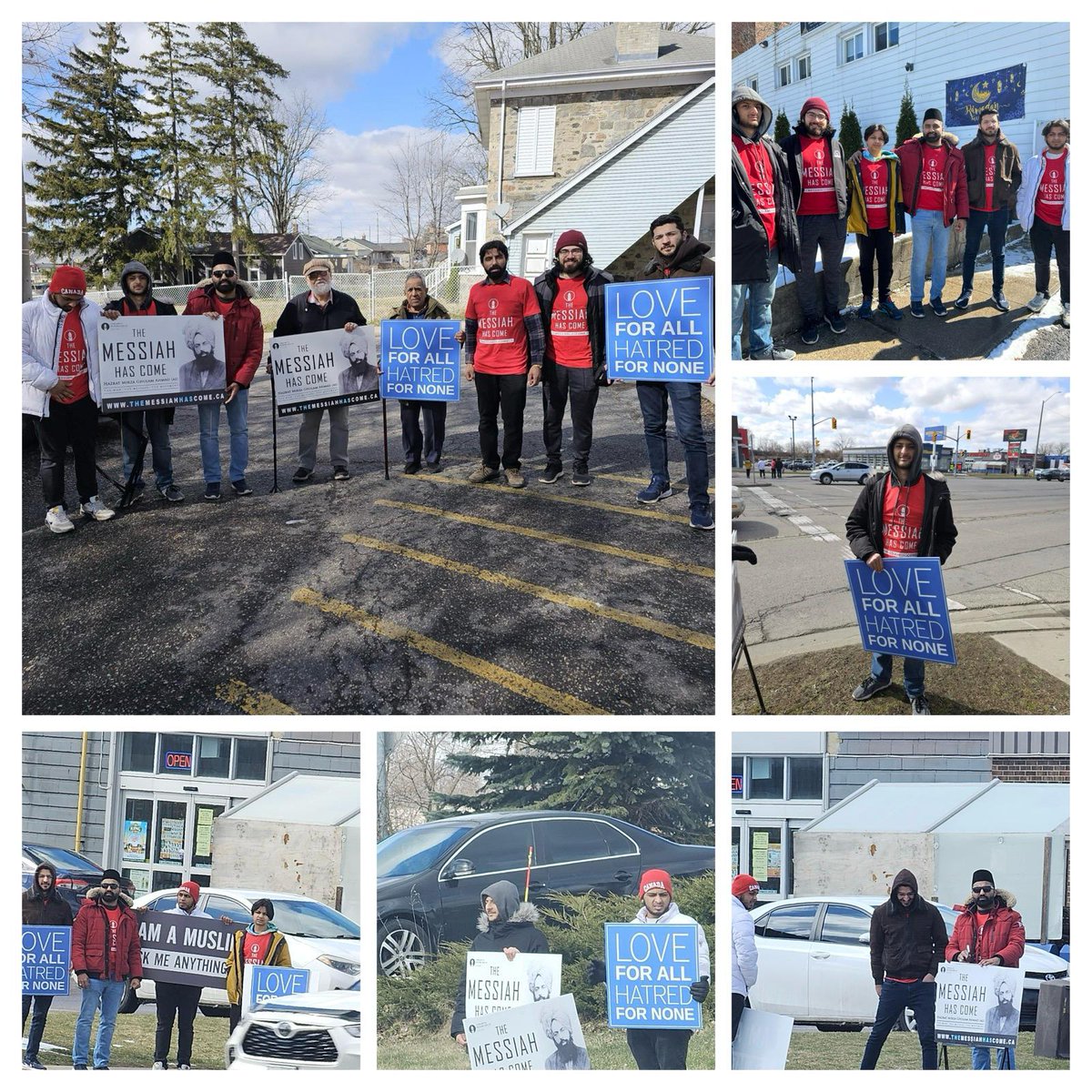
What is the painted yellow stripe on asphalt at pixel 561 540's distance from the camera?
4.84 meters

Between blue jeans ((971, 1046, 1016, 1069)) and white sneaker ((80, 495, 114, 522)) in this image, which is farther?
white sneaker ((80, 495, 114, 522))

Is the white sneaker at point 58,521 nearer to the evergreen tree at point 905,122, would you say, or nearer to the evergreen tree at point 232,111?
the evergreen tree at point 232,111

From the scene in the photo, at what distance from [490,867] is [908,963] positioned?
198 centimetres

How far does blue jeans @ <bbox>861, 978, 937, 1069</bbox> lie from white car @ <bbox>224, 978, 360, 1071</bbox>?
2.38 meters

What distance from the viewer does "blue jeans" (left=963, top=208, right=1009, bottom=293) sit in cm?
398

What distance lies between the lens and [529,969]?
159 inches

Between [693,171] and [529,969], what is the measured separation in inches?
360

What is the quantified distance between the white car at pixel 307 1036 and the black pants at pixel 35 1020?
921 mm

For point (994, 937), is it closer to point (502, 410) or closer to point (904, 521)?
point (904, 521)

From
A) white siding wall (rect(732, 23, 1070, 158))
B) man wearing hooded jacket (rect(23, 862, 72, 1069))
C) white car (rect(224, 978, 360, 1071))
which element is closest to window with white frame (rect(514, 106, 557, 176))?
white siding wall (rect(732, 23, 1070, 158))

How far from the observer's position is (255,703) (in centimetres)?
392

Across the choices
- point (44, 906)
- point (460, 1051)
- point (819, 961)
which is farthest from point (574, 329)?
point (44, 906)

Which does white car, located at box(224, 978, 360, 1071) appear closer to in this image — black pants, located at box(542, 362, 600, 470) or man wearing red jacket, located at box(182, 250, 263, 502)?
man wearing red jacket, located at box(182, 250, 263, 502)

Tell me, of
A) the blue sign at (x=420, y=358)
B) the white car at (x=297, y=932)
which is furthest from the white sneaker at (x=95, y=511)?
the white car at (x=297, y=932)
